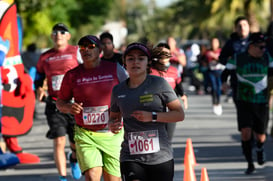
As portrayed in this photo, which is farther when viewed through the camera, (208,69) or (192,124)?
(208,69)

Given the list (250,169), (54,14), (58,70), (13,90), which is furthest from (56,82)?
(54,14)

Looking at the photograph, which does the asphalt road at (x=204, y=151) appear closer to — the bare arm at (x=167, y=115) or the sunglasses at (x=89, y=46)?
the sunglasses at (x=89, y=46)

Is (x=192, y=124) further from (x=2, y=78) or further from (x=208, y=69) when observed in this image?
(x=2, y=78)

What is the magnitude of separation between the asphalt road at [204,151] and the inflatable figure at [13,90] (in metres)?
0.52

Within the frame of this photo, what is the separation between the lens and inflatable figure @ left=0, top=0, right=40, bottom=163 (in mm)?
11539

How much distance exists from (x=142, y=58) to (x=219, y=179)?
3.83 meters

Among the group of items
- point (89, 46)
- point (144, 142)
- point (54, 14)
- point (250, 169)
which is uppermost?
point (54, 14)

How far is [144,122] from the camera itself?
614cm

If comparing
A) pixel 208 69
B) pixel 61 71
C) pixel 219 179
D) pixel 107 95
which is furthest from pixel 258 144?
pixel 208 69

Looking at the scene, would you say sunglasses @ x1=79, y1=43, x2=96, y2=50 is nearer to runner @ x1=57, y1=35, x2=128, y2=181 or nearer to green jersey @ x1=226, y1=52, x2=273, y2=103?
runner @ x1=57, y1=35, x2=128, y2=181

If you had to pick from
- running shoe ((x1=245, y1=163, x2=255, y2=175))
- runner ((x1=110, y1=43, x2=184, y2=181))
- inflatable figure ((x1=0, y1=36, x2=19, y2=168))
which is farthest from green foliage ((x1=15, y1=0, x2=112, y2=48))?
runner ((x1=110, y1=43, x2=184, y2=181))

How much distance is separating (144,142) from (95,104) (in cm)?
146

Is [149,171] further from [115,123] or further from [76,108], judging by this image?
[76,108]

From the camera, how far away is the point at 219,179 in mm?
9617
